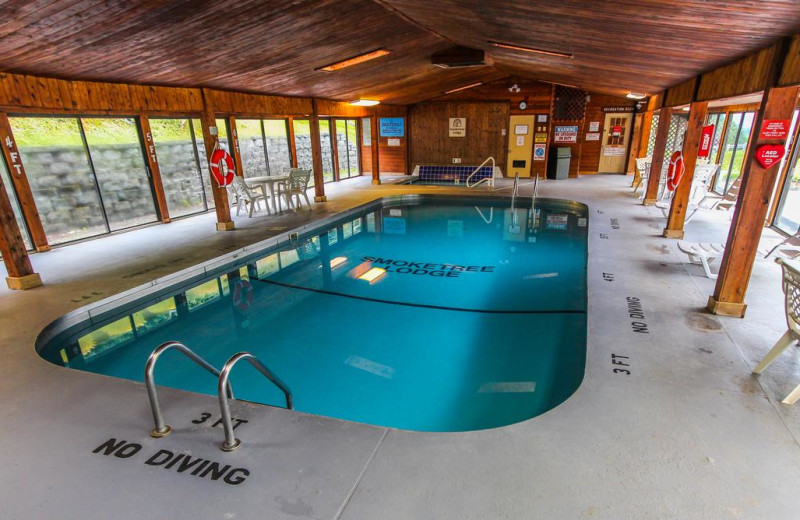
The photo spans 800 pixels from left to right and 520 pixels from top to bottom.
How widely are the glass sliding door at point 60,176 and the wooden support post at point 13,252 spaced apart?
1.95m

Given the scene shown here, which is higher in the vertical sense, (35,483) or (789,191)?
(789,191)

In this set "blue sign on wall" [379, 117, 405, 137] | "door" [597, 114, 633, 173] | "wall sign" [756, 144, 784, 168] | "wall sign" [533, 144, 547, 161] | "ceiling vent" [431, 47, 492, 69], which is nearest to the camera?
"wall sign" [756, 144, 784, 168]

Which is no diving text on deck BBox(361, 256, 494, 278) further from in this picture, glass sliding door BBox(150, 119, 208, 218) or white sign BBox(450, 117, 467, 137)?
white sign BBox(450, 117, 467, 137)

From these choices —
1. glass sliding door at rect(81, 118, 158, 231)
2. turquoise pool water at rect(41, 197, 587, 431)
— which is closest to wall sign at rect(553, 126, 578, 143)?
turquoise pool water at rect(41, 197, 587, 431)

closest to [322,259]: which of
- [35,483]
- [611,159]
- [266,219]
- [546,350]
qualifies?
[266,219]

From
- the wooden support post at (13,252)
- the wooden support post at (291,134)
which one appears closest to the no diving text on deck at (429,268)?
the wooden support post at (13,252)

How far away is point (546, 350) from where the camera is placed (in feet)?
13.5

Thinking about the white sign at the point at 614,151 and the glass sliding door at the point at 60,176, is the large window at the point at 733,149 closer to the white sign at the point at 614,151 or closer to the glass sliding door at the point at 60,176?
the white sign at the point at 614,151

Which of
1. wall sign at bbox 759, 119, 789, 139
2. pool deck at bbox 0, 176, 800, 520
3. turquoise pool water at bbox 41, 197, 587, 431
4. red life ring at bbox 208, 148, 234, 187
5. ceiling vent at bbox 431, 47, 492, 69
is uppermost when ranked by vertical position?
ceiling vent at bbox 431, 47, 492, 69

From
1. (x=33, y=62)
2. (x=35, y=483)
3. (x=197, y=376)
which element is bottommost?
(x=197, y=376)

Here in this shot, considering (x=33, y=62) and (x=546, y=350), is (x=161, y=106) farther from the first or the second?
(x=546, y=350)

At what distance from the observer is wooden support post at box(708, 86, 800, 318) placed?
3156 millimetres

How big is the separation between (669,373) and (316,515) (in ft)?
8.23

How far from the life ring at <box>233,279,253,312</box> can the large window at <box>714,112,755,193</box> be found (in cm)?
1015
